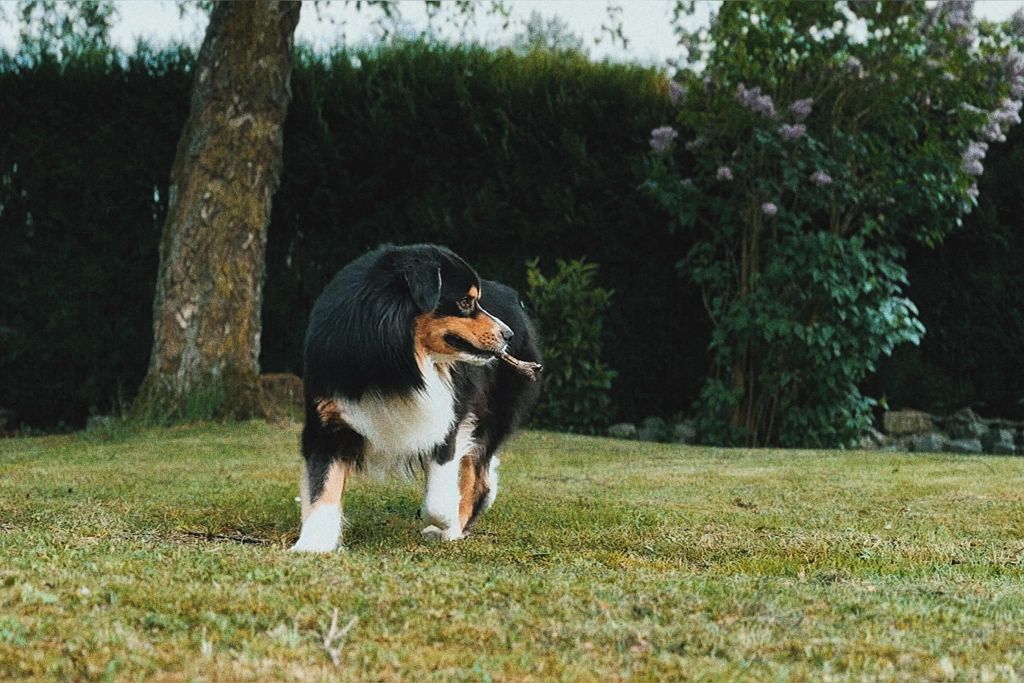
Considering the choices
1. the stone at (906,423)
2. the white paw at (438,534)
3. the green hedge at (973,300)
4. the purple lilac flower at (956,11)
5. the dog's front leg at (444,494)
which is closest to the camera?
the dog's front leg at (444,494)

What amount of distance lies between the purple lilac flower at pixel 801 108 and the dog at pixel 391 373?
6.65 meters

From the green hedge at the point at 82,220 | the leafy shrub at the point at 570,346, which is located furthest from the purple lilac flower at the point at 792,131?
the green hedge at the point at 82,220

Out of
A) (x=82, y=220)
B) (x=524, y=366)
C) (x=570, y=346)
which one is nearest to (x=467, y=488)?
(x=524, y=366)

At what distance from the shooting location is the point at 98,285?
39.5 ft

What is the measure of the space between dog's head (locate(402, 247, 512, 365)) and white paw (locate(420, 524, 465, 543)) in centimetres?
73

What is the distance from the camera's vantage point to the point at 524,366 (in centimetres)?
564

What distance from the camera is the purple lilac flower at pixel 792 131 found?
35.9 feet

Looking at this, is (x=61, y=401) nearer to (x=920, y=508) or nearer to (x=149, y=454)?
(x=149, y=454)

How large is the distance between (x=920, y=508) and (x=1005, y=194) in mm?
6557

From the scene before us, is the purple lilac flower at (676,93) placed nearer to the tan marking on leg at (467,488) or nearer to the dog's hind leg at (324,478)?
the tan marking on leg at (467,488)

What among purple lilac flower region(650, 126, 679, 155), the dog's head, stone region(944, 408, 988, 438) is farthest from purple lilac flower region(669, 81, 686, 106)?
the dog's head

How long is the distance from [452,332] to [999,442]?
29.3 ft

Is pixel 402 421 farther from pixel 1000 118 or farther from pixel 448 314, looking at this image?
pixel 1000 118

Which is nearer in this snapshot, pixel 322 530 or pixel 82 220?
pixel 322 530
